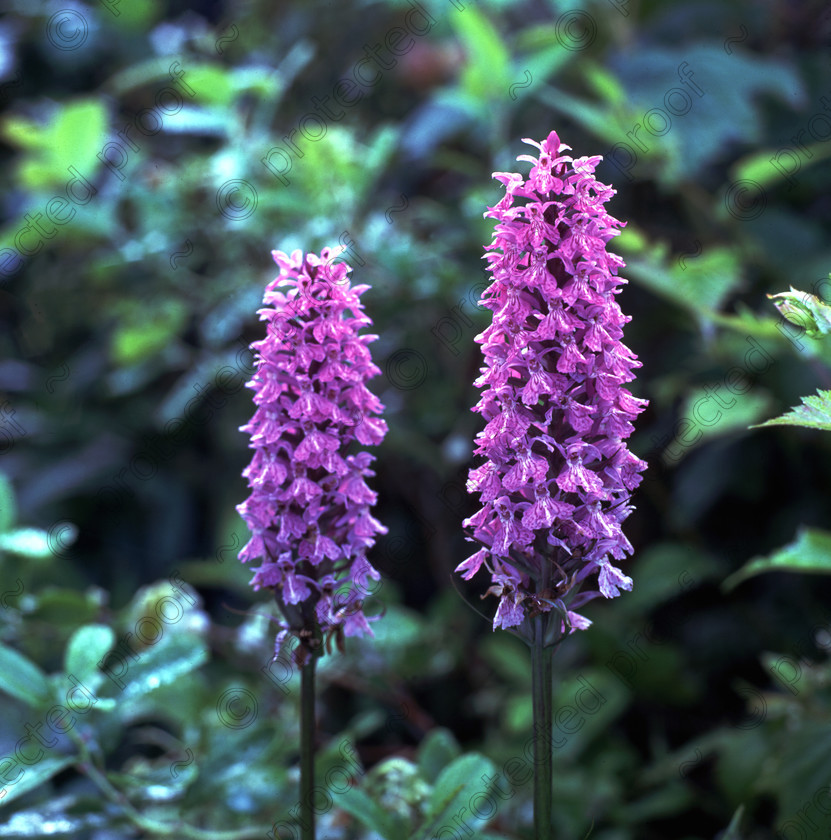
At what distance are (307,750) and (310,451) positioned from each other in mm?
493

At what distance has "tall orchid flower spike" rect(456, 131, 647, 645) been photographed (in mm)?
1221

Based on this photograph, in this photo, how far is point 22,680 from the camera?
183 cm

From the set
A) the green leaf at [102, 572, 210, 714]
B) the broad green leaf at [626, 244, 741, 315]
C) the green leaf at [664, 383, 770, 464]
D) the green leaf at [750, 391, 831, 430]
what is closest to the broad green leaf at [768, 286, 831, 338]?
the green leaf at [750, 391, 831, 430]

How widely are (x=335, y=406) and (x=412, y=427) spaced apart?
1702 millimetres

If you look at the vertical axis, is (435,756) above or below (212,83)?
below

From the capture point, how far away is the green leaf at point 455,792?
1610mm

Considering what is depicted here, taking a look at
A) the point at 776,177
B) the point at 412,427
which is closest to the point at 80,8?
the point at 412,427

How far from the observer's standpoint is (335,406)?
1.37 metres

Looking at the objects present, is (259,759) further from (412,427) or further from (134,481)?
(134,481)

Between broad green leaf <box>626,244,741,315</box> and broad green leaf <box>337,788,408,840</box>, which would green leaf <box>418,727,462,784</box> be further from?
broad green leaf <box>626,244,741,315</box>

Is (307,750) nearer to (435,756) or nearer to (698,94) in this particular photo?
(435,756)

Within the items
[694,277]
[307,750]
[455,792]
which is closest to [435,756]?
[455,792]

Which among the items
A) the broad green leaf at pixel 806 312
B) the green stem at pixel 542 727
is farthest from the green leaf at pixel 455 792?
the broad green leaf at pixel 806 312

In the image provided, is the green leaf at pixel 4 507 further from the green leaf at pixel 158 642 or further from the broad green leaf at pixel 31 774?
the broad green leaf at pixel 31 774
